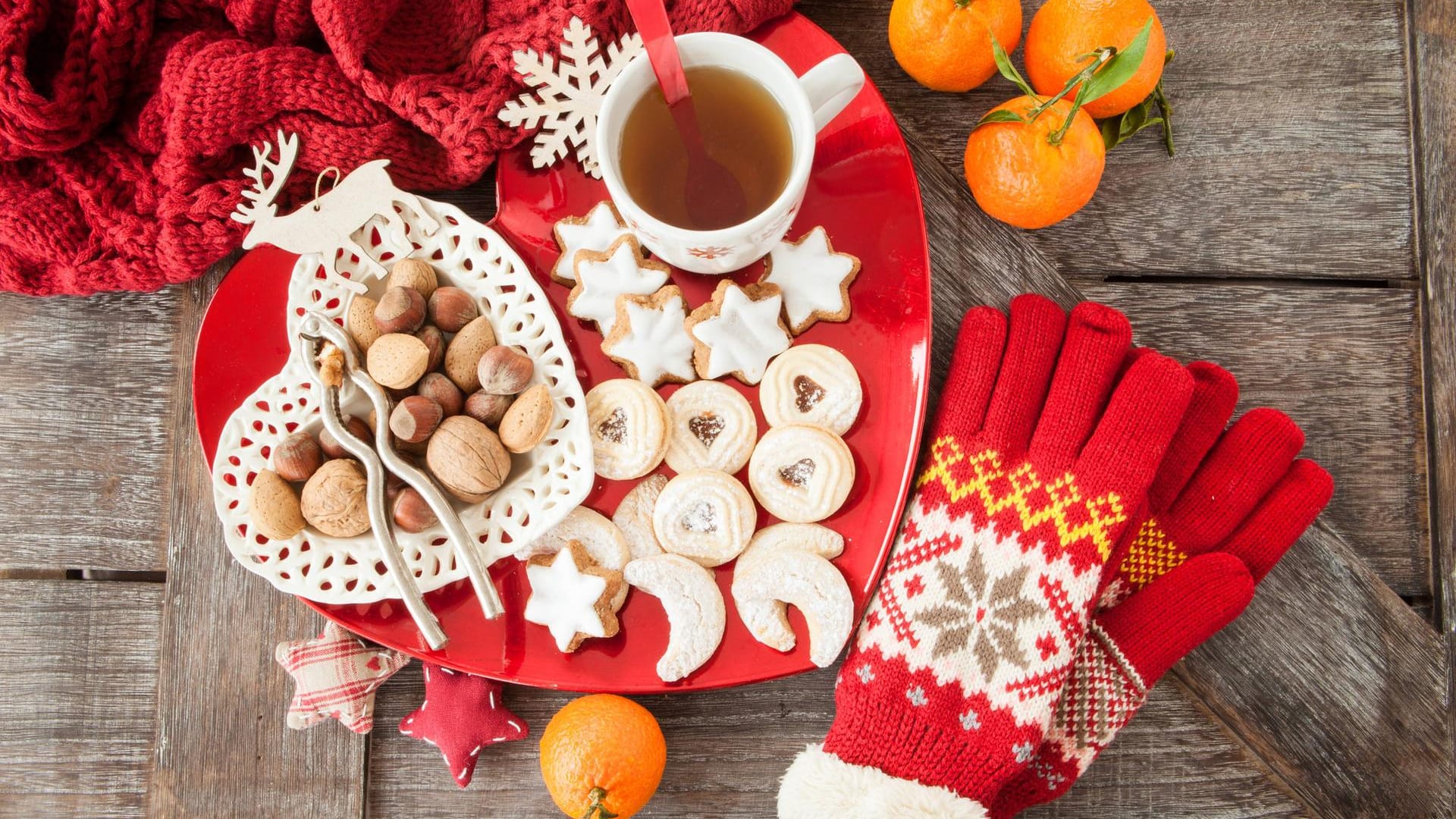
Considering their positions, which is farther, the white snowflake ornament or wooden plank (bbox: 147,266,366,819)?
wooden plank (bbox: 147,266,366,819)

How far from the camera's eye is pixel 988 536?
0.84 meters

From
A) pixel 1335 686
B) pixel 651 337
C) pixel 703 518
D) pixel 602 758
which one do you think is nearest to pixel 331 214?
pixel 651 337

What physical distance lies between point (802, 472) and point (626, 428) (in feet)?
0.54

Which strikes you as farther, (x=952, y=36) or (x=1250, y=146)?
(x=1250, y=146)

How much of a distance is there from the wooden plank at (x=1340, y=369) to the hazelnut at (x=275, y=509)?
799 millimetres

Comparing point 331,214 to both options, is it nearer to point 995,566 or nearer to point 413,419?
point 413,419

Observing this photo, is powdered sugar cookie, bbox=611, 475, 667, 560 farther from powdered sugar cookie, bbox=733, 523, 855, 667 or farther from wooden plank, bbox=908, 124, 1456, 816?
wooden plank, bbox=908, 124, 1456, 816

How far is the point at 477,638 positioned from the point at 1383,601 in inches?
35.0

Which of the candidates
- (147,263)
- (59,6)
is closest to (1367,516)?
(147,263)

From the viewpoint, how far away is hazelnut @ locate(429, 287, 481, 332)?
788mm

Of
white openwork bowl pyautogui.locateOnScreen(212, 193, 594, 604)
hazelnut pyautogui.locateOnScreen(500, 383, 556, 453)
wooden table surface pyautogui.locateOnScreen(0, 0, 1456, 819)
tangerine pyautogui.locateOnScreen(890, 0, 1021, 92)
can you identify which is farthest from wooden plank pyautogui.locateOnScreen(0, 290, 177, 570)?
tangerine pyautogui.locateOnScreen(890, 0, 1021, 92)

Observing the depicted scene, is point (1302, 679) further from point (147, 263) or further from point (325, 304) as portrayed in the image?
point (147, 263)

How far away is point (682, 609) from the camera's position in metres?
0.80

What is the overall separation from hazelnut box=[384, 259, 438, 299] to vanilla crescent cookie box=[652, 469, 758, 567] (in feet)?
0.93
